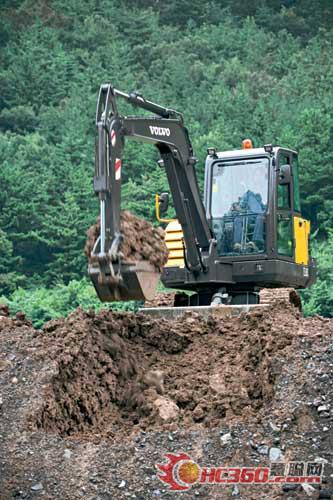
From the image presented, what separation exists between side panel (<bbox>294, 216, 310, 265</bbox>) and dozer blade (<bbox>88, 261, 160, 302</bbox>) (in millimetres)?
4386

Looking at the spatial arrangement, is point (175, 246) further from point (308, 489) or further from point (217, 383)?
point (308, 489)

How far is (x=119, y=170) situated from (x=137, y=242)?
85 centimetres

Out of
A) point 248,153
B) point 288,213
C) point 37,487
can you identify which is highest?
point 248,153

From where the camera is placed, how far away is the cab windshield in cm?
1606

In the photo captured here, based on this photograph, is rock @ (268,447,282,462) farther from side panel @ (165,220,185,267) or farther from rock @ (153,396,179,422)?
side panel @ (165,220,185,267)

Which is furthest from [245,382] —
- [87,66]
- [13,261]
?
[87,66]

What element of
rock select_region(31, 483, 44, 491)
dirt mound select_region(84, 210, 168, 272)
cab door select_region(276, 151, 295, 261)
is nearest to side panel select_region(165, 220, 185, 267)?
cab door select_region(276, 151, 295, 261)

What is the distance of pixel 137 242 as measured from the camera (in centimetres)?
1276

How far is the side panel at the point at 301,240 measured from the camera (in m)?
16.6

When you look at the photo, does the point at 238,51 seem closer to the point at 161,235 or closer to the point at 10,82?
the point at 10,82

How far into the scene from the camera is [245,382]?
12.8m

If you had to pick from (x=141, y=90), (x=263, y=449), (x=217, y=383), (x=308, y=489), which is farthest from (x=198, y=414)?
(x=141, y=90)

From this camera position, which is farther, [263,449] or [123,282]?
[123,282]

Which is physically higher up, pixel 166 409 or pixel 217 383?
pixel 217 383
